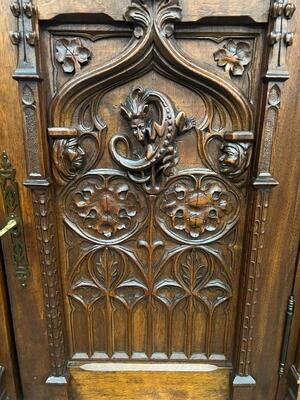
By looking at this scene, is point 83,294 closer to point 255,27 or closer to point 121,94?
point 121,94

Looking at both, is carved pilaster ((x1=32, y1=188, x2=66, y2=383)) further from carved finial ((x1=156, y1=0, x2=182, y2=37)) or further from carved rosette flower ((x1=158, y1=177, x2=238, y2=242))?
carved finial ((x1=156, y1=0, x2=182, y2=37))

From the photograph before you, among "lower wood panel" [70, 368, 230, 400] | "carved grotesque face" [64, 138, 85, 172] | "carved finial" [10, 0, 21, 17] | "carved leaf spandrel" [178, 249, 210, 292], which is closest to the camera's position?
"carved finial" [10, 0, 21, 17]

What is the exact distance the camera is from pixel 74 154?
0.78 meters

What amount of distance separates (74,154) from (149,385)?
748 mm

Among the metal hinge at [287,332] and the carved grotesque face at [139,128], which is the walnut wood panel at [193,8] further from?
the metal hinge at [287,332]

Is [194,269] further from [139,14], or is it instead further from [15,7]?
[15,7]

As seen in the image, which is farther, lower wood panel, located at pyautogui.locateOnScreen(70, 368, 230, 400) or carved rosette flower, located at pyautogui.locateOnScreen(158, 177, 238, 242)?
lower wood panel, located at pyautogui.locateOnScreen(70, 368, 230, 400)

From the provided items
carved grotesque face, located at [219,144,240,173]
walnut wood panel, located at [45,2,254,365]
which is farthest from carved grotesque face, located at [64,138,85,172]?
carved grotesque face, located at [219,144,240,173]

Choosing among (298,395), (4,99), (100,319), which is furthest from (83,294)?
(298,395)

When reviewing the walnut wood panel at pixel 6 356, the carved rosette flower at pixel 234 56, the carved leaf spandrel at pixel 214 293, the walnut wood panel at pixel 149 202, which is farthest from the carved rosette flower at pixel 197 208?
the walnut wood panel at pixel 6 356

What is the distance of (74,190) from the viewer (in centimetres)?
83

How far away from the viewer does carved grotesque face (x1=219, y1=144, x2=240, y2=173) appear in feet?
A: 2.57

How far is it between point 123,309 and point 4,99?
640 millimetres

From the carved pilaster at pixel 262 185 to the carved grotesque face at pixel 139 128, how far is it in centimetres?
28
